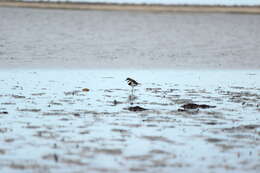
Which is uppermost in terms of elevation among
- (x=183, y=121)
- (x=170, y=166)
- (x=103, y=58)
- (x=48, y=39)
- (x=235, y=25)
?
(x=235, y=25)

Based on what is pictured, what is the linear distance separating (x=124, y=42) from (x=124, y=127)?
20.7 m

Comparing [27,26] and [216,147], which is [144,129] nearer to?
[216,147]

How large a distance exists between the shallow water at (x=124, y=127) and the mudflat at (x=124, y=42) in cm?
673

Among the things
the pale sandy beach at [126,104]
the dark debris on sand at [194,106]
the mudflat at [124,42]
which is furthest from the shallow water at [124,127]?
the mudflat at [124,42]

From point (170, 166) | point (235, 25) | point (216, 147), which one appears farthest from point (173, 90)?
point (235, 25)

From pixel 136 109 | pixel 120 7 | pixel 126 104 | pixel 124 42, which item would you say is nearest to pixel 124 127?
pixel 136 109

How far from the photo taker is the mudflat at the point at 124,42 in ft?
78.5

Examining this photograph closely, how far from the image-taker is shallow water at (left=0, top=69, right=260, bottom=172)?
307 inches

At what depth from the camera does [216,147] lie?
8.77 m

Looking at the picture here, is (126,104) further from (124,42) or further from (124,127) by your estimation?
(124,42)

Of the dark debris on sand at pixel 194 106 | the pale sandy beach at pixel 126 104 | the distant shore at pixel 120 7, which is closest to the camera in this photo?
the pale sandy beach at pixel 126 104

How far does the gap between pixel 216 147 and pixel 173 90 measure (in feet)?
22.5

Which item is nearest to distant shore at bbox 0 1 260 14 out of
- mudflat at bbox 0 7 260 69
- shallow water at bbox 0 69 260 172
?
mudflat at bbox 0 7 260 69

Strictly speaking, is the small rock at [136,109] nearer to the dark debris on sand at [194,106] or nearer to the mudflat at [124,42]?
the dark debris on sand at [194,106]
